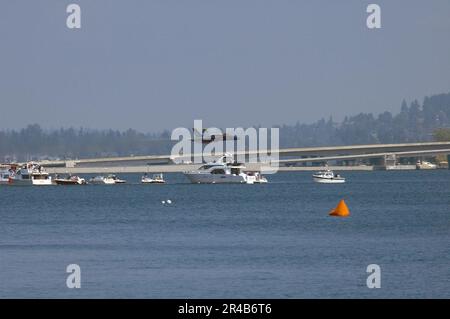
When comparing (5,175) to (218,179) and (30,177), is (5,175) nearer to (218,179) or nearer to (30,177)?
(30,177)

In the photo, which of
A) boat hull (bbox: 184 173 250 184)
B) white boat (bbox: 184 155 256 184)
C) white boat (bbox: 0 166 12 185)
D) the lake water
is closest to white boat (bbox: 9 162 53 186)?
white boat (bbox: 0 166 12 185)

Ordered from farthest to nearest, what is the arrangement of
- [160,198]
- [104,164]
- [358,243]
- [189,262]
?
[104,164], [160,198], [358,243], [189,262]

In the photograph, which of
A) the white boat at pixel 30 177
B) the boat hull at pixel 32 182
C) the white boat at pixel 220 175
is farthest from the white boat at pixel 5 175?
the white boat at pixel 220 175

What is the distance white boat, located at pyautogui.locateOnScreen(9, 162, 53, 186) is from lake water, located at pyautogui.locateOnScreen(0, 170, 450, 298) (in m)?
75.3

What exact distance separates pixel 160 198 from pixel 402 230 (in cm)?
4907

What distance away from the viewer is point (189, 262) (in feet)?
140

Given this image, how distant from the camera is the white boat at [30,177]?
15712 centimetres

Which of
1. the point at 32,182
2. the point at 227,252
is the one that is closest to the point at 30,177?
the point at 32,182

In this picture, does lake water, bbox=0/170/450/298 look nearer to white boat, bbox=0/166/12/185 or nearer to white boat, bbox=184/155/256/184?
white boat, bbox=184/155/256/184

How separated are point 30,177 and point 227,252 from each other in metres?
114

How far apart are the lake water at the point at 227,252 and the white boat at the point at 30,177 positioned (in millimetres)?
75295

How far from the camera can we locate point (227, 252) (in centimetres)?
4662
